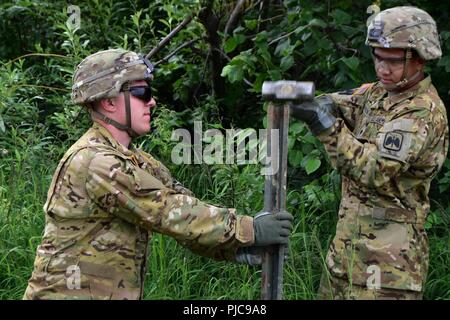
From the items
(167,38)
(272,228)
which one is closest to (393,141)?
(272,228)

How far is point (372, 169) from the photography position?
3564 mm

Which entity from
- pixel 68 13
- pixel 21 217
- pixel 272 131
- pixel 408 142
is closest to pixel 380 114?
pixel 408 142

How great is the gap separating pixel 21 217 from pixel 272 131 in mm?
2455

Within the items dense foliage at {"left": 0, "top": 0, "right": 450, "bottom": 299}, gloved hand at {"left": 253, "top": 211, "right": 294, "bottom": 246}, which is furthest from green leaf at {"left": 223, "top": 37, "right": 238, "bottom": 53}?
gloved hand at {"left": 253, "top": 211, "right": 294, "bottom": 246}

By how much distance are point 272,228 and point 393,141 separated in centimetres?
74

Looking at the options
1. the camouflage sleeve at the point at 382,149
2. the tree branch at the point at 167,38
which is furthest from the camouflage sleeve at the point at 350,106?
the tree branch at the point at 167,38

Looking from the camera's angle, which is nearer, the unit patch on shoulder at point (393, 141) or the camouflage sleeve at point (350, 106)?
the unit patch on shoulder at point (393, 141)

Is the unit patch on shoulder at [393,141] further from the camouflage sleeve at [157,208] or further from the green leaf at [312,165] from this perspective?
the green leaf at [312,165]

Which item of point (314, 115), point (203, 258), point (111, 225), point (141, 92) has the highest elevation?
point (141, 92)

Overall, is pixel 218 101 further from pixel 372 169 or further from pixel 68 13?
pixel 372 169

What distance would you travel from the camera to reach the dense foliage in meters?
4.82

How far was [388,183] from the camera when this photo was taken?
12.0 ft

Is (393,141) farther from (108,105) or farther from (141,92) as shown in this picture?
(108,105)

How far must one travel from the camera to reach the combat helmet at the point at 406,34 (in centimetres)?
367
